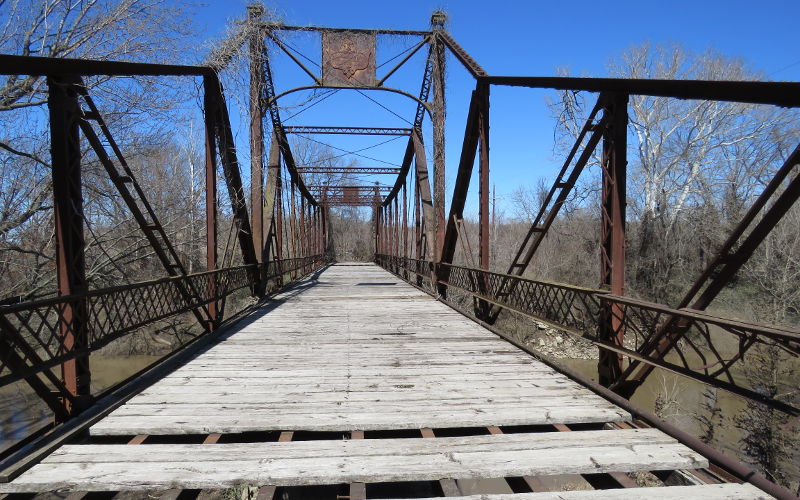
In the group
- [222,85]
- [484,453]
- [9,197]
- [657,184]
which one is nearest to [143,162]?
[9,197]

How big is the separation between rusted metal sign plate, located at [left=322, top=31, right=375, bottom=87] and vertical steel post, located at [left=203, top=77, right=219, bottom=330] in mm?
4913

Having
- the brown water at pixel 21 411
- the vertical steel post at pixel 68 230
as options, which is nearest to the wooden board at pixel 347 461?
the vertical steel post at pixel 68 230

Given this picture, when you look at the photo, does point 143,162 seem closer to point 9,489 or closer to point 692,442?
point 9,489

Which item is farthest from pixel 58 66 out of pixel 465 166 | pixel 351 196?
pixel 351 196

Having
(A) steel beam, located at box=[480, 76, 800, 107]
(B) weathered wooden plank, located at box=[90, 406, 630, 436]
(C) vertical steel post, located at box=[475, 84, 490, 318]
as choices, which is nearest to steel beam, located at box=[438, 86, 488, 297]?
Answer: (C) vertical steel post, located at box=[475, 84, 490, 318]

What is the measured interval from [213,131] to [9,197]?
4172 millimetres

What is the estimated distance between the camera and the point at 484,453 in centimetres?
297

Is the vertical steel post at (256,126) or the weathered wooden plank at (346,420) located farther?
the vertical steel post at (256,126)

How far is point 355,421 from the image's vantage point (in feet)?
11.3

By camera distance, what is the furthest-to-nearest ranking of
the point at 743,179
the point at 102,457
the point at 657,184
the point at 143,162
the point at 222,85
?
1. the point at 657,184
2. the point at 743,179
3. the point at 143,162
4. the point at 222,85
5. the point at 102,457

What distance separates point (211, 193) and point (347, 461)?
5269 millimetres

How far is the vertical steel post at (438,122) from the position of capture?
1131cm

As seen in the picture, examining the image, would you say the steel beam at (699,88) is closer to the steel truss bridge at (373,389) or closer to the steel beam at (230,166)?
the steel truss bridge at (373,389)

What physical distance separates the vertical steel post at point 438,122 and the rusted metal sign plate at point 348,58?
161cm
